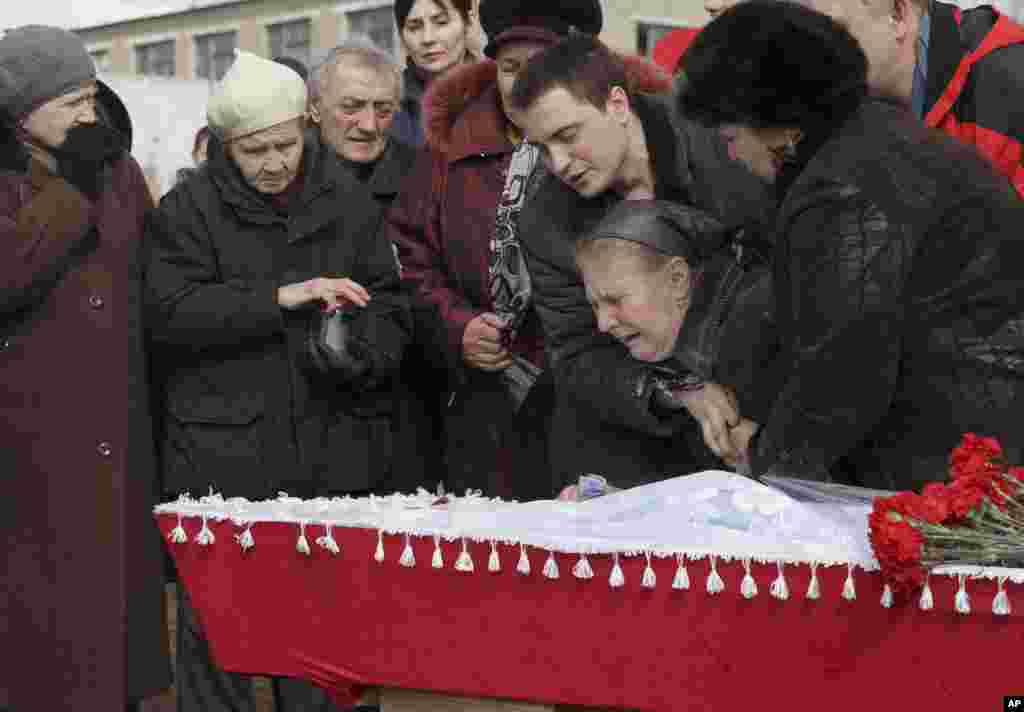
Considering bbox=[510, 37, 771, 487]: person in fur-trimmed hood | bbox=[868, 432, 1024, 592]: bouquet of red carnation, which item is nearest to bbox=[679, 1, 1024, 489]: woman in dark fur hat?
bbox=[868, 432, 1024, 592]: bouquet of red carnation

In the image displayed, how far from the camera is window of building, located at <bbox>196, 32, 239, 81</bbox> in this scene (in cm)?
3084

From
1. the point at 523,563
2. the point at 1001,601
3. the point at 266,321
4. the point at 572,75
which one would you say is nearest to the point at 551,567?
the point at 523,563

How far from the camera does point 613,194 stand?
3742 mm

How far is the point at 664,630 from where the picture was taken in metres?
2.89

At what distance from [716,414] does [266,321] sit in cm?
151

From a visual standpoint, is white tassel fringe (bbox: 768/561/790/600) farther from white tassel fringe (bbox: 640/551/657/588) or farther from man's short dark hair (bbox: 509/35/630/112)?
man's short dark hair (bbox: 509/35/630/112)

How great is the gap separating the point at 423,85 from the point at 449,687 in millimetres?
2708

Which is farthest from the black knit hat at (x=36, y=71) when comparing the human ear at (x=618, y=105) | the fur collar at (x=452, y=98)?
the human ear at (x=618, y=105)

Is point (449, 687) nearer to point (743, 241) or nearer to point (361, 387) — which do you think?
point (743, 241)

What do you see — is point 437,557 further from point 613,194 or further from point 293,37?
point 293,37

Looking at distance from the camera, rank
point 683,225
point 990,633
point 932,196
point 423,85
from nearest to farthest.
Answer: point 990,633, point 932,196, point 683,225, point 423,85

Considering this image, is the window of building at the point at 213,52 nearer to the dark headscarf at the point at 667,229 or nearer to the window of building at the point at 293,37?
the window of building at the point at 293,37

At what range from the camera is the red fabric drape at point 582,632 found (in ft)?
8.95

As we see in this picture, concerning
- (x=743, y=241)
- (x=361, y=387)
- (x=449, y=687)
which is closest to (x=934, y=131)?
(x=743, y=241)
